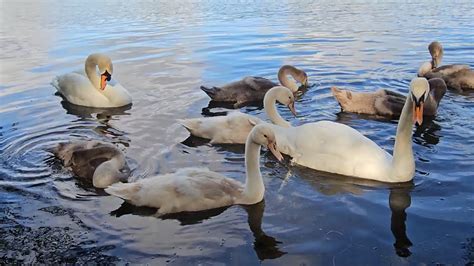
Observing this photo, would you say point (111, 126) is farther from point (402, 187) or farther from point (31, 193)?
point (402, 187)

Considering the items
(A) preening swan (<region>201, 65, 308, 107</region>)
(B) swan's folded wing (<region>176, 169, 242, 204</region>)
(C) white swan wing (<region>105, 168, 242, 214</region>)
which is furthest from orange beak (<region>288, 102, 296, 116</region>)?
(C) white swan wing (<region>105, 168, 242, 214</region>)

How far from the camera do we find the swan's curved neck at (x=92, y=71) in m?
11.2

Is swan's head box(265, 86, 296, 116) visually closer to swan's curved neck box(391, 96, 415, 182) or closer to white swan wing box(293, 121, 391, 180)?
white swan wing box(293, 121, 391, 180)

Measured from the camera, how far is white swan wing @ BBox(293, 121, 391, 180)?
272 inches

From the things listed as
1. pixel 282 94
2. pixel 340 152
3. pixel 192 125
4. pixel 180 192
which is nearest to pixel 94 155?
pixel 180 192

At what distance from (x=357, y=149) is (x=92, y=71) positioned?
6271mm

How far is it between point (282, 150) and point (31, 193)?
3217 millimetres

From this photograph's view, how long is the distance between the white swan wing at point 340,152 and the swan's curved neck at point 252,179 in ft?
3.86

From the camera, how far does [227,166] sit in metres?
7.55

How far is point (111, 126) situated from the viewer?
9.77 m

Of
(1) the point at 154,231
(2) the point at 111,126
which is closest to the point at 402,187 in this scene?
(1) the point at 154,231

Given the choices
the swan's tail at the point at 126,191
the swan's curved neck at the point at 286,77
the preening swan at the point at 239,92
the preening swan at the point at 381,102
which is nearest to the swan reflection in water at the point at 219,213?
the swan's tail at the point at 126,191

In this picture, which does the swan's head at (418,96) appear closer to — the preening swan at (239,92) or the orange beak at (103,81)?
the preening swan at (239,92)

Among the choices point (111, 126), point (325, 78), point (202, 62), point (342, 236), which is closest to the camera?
point (342, 236)
